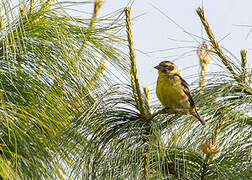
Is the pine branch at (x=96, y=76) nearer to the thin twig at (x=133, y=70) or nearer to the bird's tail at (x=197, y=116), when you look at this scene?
the thin twig at (x=133, y=70)

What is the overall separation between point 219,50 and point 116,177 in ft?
2.98

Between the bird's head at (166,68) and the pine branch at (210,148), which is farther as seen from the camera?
the bird's head at (166,68)

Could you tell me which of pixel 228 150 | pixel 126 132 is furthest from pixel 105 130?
pixel 228 150

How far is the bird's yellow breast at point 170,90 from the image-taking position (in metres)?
3.39

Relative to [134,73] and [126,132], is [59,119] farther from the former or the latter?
[134,73]

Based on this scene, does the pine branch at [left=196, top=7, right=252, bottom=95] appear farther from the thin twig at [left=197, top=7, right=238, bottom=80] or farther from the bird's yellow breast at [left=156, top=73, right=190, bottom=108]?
the bird's yellow breast at [left=156, top=73, right=190, bottom=108]

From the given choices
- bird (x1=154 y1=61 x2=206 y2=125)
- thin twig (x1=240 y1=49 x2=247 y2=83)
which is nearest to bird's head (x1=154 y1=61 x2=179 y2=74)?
bird (x1=154 y1=61 x2=206 y2=125)

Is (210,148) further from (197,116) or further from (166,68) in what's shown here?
(166,68)

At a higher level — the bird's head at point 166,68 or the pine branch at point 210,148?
the bird's head at point 166,68

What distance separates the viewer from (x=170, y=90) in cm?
349

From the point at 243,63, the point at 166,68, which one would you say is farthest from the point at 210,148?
the point at 166,68

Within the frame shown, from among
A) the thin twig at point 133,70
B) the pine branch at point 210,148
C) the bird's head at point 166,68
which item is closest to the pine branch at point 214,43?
the pine branch at point 210,148

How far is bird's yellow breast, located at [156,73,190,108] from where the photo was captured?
339 centimetres

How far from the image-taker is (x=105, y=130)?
8.12 feet
